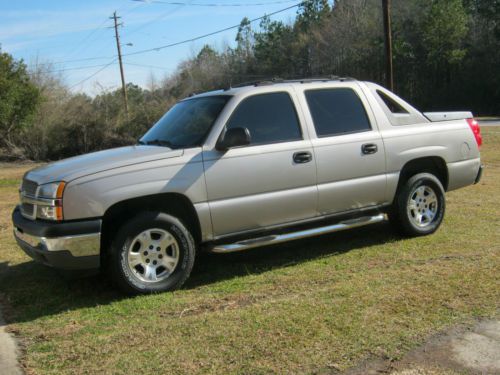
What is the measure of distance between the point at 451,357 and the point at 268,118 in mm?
2888

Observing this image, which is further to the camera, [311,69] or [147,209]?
[311,69]

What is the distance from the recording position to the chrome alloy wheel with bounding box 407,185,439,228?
6.29 meters

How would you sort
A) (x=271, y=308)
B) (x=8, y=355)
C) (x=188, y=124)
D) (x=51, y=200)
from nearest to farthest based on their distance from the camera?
1. (x=8, y=355)
2. (x=271, y=308)
3. (x=51, y=200)
4. (x=188, y=124)

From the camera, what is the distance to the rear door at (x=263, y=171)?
4.99 metres

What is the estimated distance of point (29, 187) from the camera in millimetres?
4906

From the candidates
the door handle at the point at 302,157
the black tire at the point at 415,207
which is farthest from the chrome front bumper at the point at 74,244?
the black tire at the point at 415,207

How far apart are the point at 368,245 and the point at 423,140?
1.39 meters

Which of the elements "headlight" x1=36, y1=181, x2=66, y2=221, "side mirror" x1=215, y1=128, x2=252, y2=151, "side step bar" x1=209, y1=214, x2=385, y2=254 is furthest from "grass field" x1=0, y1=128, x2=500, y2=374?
"side mirror" x1=215, y1=128, x2=252, y2=151

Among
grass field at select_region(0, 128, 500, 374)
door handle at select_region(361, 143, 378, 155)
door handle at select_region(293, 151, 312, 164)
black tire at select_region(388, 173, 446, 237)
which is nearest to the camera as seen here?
grass field at select_region(0, 128, 500, 374)

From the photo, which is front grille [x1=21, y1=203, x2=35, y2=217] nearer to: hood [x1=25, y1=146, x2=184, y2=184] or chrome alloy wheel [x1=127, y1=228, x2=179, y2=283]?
hood [x1=25, y1=146, x2=184, y2=184]

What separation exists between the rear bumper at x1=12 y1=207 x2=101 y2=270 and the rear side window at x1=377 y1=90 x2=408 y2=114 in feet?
11.9

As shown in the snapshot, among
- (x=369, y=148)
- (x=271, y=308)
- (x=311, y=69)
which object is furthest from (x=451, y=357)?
(x=311, y=69)

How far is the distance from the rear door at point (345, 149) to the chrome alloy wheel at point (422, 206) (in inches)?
20.6

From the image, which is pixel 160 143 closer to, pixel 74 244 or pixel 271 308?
pixel 74 244
